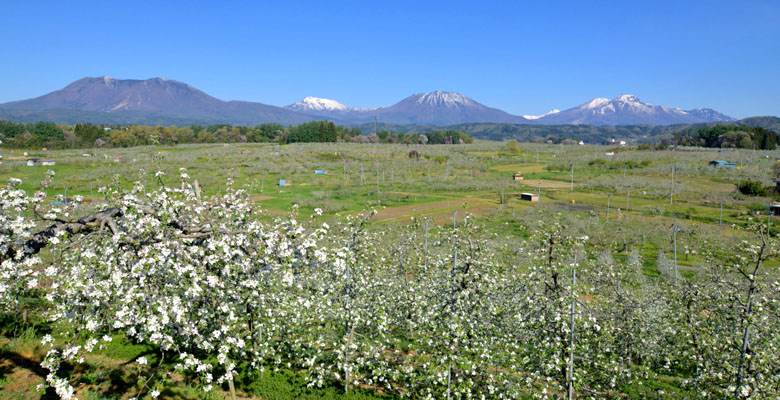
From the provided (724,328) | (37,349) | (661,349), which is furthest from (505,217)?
(37,349)

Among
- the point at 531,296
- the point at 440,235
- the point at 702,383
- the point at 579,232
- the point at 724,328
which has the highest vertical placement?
the point at 440,235

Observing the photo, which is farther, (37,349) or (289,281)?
(37,349)

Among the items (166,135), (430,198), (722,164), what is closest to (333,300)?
(430,198)

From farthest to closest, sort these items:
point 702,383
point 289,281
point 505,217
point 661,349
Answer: point 505,217 → point 661,349 → point 702,383 → point 289,281

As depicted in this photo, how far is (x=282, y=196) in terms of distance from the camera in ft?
159

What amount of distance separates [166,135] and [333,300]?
136623 mm

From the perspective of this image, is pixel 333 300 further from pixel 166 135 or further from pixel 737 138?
pixel 737 138

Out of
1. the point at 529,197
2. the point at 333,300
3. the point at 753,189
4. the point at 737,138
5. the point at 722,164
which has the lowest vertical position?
the point at 529,197

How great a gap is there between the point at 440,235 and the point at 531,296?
2329 mm

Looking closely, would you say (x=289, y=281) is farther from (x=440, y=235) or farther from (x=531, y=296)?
(x=531, y=296)

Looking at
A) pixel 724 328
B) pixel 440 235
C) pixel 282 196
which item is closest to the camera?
pixel 724 328

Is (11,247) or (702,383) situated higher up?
(11,247)

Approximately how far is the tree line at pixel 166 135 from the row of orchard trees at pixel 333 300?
7605 cm

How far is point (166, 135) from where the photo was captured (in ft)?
415
